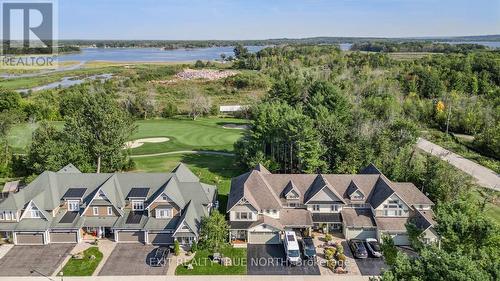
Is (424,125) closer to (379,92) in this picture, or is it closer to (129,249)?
(379,92)

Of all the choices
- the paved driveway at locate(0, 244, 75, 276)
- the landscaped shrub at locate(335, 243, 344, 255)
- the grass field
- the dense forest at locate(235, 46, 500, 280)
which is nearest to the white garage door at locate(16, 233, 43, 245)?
the paved driveway at locate(0, 244, 75, 276)

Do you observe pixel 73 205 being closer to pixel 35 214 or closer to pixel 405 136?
pixel 35 214

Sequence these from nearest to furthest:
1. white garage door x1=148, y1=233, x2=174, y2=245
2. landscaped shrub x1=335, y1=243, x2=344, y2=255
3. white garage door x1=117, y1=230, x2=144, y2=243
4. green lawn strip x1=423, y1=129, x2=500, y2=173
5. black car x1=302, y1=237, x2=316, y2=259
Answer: black car x1=302, y1=237, x2=316, y2=259
landscaped shrub x1=335, y1=243, x2=344, y2=255
white garage door x1=148, y1=233, x2=174, y2=245
white garage door x1=117, y1=230, x2=144, y2=243
green lawn strip x1=423, y1=129, x2=500, y2=173

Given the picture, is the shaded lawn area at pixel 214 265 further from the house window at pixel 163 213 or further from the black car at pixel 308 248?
the black car at pixel 308 248

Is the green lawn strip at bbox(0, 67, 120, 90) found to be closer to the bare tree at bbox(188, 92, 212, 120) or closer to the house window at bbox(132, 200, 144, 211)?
the bare tree at bbox(188, 92, 212, 120)

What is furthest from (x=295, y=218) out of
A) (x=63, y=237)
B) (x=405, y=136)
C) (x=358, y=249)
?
(x=405, y=136)

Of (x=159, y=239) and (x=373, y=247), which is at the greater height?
(x=373, y=247)
